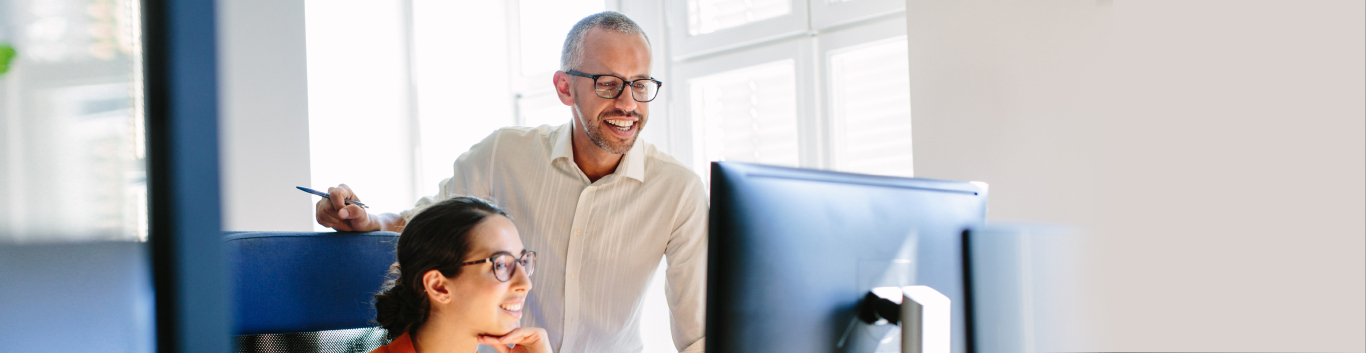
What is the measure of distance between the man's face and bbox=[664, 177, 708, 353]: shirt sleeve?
22cm

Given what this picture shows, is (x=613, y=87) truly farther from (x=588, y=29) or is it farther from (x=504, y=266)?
(x=504, y=266)

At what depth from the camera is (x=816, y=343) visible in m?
0.82

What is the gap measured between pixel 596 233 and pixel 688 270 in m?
0.22

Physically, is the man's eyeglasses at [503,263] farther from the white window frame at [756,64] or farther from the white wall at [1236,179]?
the white window frame at [756,64]

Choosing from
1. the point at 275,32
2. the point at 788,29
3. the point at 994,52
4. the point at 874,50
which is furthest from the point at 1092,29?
the point at 275,32

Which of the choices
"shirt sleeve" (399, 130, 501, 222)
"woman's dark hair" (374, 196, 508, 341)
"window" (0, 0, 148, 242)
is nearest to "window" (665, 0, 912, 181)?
"shirt sleeve" (399, 130, 501, 222)

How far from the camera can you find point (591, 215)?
5.84ft

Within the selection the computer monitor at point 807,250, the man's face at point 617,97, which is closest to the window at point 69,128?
the computer monitor at point 807,250

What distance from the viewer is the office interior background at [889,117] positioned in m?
0.41

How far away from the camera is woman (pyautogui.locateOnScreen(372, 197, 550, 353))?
139cm

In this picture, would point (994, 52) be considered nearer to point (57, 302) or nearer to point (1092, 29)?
point (1092, 29)

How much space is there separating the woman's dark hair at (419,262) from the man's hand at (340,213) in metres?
0.09

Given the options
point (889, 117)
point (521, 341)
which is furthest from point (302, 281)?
point (889, 117)

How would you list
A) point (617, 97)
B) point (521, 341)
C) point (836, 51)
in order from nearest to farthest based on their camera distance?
point (521, 341) → point (617, 97) → point (836, 51)
